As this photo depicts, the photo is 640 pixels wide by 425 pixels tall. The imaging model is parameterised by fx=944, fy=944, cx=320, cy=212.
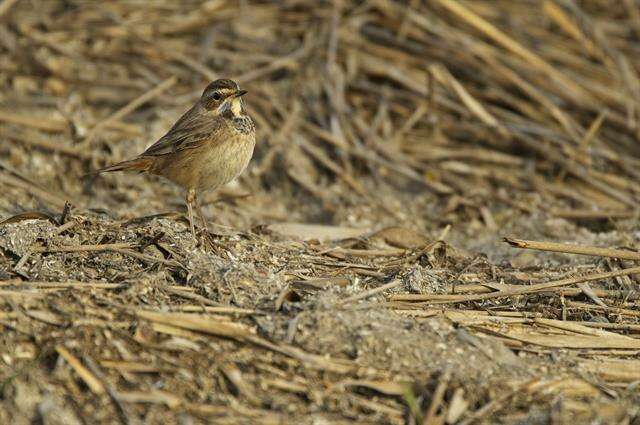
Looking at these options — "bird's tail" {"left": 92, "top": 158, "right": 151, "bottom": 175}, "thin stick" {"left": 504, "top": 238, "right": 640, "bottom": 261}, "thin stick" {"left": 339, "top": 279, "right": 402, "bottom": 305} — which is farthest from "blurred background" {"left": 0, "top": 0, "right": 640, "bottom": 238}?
"thin stick" {"left": 339, "top": 279, "right": 402, "bottom": 305}

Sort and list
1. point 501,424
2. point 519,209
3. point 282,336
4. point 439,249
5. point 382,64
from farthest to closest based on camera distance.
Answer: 1. point 382,64
2. point 519,209
3. point 439,249
4. point 282,336
5. point 501,424

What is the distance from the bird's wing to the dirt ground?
63 cm

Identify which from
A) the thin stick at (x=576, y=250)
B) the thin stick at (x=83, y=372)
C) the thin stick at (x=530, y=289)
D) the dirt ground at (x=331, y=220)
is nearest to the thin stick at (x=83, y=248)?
the dirt ground at (x=331, y=220)

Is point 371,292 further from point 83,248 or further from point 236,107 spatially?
point 236,107

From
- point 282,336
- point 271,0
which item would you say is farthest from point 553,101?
point 282,336

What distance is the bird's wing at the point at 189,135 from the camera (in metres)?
6.51

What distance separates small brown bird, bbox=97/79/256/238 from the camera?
6.48m

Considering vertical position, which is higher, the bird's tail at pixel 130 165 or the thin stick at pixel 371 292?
the bird's tail at pixel 130 165

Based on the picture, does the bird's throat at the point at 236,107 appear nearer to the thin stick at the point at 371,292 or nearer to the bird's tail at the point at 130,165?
the bird's tail at the point at 130,165

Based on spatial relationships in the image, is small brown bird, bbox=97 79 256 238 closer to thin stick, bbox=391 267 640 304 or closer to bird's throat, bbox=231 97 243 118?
bird's throat, bbox=231 97 243 118

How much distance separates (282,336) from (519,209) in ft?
13.4

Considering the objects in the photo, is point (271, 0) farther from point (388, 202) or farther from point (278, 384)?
point (278, 384)

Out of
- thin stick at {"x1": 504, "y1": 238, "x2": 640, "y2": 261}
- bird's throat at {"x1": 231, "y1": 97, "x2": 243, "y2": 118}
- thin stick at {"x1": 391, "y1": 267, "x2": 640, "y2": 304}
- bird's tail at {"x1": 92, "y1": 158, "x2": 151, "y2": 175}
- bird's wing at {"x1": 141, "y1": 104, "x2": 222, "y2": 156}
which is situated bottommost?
thin stick at {"x1": 391, "y1": 267, "x2": 640, "y2": 304}

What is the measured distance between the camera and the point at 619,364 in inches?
186
